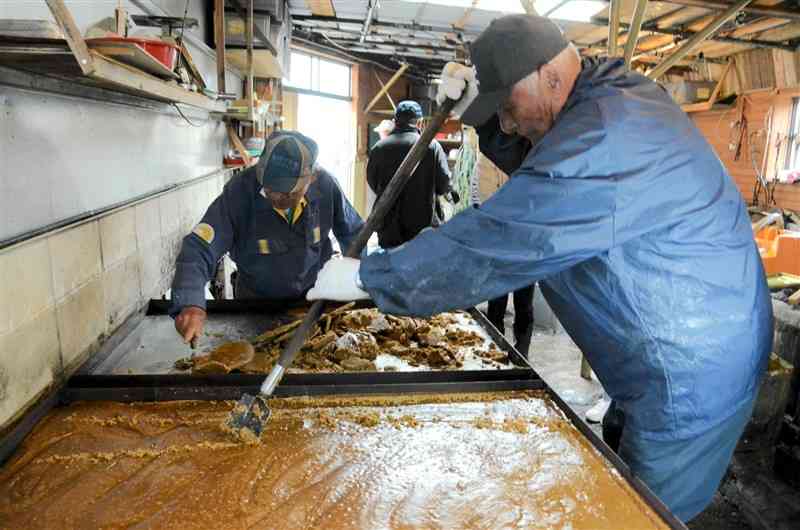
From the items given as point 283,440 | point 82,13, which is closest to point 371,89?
point 82,13

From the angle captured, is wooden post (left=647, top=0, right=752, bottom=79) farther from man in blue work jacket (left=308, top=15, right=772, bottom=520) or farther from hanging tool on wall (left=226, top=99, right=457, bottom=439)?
man in blue work jacket (left=308, top=15, right=772, bottom=520)

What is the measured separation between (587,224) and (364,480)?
0.82 m

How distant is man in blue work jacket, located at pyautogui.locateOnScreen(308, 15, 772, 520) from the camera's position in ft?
4.21

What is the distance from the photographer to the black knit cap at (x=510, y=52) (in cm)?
145

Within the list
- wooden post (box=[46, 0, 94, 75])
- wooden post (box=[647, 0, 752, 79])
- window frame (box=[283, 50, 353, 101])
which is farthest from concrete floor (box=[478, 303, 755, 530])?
window frame (box=[283, 50, 353, 101])

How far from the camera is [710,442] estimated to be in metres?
1.62

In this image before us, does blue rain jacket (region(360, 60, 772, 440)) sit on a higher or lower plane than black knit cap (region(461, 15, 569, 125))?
lower

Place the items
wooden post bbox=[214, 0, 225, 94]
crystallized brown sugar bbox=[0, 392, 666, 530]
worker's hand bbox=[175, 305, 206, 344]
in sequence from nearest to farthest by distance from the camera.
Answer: crystallized brown sugar bbox=[0, 392, 666, 530] < worker's hand bbox=[175, 305, 206, 344] < wooden post bbox=[214, 0, 225, 94]

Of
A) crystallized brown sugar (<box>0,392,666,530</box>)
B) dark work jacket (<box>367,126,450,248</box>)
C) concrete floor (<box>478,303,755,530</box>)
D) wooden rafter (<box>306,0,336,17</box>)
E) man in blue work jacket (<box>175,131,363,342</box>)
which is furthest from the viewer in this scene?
wooden rafter (<box>306,0,336,17</box>)

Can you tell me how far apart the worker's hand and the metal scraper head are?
47 cm

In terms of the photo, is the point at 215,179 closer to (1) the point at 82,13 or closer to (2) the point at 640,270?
(1) the point at 82,13

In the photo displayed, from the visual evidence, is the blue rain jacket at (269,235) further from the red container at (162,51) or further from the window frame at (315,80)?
the window frame at (315,80)

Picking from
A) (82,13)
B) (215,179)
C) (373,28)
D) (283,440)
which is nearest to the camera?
(283,440)

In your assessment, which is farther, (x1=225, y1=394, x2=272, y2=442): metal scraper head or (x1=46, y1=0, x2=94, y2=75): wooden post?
(x1=225, y1=394, x2=272, y2=442): metal scraper head
